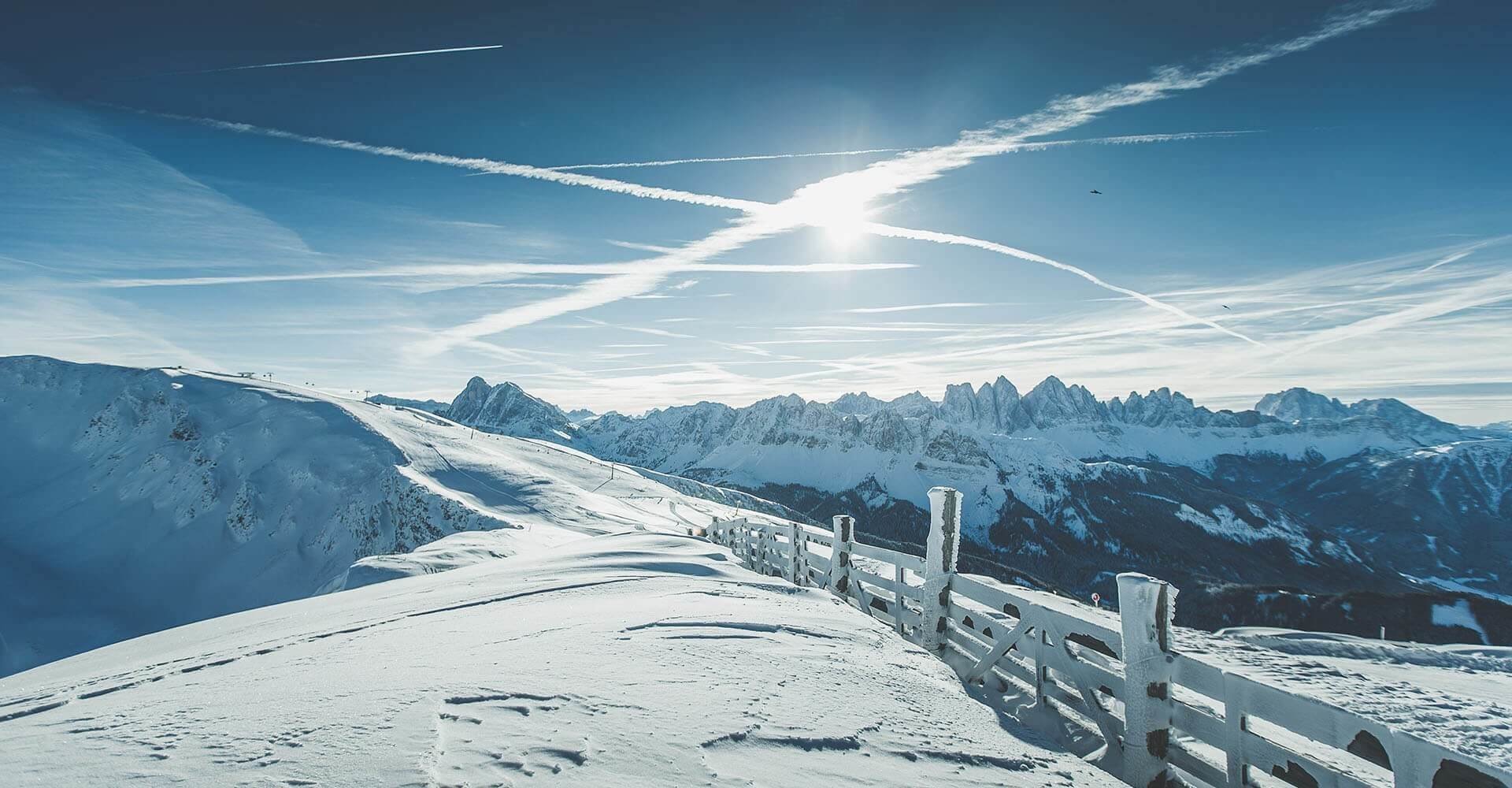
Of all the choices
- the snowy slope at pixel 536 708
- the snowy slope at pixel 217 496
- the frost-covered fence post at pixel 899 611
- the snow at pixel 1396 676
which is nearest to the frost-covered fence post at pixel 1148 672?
the snowy slope at pixel 536 708

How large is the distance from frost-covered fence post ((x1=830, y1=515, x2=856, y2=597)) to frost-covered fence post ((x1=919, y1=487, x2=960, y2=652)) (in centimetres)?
355

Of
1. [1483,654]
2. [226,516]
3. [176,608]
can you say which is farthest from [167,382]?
[1483,654]

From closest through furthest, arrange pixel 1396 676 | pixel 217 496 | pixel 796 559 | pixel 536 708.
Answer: pixel 536 708, pixel 1396 676, pixel 796 559, pixel 217 496

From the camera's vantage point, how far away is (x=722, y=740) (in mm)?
4777

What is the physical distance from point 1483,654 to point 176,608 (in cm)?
8333

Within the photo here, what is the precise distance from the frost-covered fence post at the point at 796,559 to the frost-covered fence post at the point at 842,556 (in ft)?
7.03

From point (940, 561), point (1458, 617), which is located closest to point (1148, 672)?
point (940, 561)

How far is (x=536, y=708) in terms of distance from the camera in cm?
519

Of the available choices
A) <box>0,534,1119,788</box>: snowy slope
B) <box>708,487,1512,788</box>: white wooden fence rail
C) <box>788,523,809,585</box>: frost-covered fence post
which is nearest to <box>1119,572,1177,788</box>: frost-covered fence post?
<box>708,487,1512,788</box>: white wooden fence rail

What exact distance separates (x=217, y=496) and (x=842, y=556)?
85427 mm

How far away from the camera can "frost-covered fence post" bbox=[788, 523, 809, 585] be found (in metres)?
15.8

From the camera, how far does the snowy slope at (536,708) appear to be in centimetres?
414

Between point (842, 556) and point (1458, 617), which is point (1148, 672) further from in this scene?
point (1458, 617)

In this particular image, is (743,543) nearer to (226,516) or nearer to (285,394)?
(226,516)
